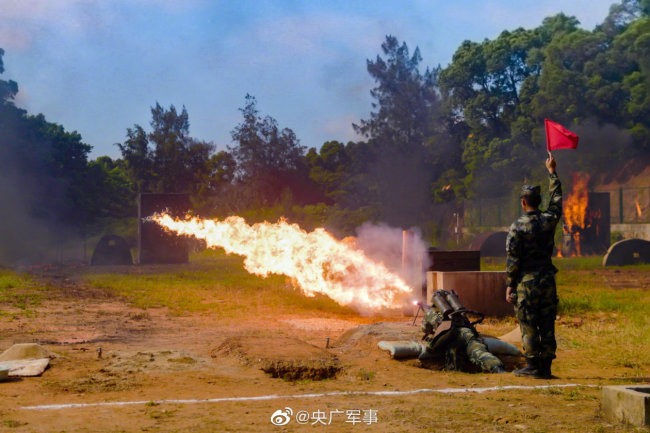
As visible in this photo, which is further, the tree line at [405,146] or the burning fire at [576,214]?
the tree line at [405,146]

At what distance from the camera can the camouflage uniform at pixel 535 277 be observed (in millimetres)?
7656

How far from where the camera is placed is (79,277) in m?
26.5

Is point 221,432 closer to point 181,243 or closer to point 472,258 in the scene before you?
point 472,258

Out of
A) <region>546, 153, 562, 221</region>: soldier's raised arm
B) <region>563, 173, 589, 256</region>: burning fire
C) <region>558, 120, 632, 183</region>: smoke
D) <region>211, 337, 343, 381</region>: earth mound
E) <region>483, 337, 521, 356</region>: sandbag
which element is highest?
<region>558, 120, 632, 183</region>: smoke

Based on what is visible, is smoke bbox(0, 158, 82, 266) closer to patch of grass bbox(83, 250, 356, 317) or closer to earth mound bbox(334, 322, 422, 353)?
patch of grass bbox(83, 250, 356, 317)

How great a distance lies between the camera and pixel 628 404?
213 inches

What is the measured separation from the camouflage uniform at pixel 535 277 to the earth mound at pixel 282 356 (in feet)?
8.04

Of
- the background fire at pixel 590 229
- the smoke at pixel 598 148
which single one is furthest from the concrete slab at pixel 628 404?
the smoke at pixel 598 148

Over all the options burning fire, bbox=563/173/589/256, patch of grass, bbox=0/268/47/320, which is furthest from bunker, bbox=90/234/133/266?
burning fire, bbox=563/173/589/256

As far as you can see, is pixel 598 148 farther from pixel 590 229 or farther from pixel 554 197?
pixel 554 197

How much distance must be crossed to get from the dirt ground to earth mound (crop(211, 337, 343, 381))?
18 mm

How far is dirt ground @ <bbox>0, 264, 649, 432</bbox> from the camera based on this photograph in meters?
5.70

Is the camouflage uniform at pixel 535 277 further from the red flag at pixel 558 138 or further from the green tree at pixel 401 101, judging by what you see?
the green tree at pixel 401 101

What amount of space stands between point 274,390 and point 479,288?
23.2ft
